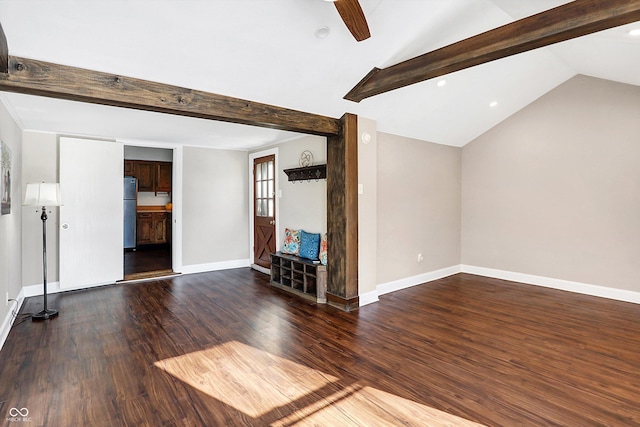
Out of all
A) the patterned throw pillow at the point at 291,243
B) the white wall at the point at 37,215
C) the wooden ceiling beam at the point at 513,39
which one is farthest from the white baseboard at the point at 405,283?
the white wall at the point at 37,215

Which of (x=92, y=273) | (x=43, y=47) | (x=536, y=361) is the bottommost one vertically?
(x=536, y=361)

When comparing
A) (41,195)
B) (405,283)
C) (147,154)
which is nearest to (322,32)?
(41,195)

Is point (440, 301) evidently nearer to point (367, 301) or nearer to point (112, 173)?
point (367, 301)

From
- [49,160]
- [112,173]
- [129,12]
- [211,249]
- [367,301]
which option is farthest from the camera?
[211,249]

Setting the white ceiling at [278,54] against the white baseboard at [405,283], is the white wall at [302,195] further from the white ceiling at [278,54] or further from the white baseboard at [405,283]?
the white baseboard at [405,283]

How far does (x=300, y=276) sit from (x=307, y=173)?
1.56 meters

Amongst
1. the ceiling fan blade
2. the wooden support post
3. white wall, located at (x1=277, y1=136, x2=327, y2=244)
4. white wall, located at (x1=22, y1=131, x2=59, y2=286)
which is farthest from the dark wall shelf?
white wall, located at (x1=22, y1=131, x2=59, y2=286)

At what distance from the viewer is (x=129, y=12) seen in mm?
2125

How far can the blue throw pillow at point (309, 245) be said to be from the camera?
462 centimetres

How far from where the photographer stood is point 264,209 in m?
6.11

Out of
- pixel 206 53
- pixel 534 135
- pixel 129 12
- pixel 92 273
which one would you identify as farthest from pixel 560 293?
pixel 92 273

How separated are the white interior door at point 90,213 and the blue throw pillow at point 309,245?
3017 mm

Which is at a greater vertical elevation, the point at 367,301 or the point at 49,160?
the point at 49,160

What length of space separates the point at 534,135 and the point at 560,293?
2.50 m
